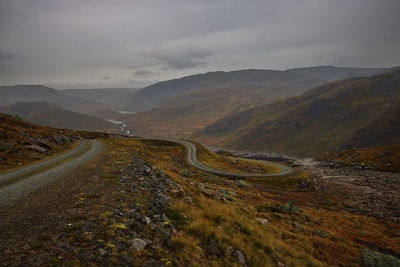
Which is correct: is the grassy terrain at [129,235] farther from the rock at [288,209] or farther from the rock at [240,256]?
the rock at [288,209]

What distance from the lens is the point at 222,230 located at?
12.4 m

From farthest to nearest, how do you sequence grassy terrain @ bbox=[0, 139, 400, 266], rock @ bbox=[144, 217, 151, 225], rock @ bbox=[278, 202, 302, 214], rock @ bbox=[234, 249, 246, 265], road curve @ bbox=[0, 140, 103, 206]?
rock @ bbox=[278, 202, 302, 214], road curve @ bbox=[0, 140, 103, 206], rock @ bbox=[144, 217, 151, 225], rock @ bbox=[234, 249, 246, 265], grassy terrain @ bbox=[0, 139, 400, 266]

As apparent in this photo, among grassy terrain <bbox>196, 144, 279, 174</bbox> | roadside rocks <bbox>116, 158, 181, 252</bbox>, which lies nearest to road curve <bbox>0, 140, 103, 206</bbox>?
roadside rocks <bbox>116, 158, 181, 252</bbox>

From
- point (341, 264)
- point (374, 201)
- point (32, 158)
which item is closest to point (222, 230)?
point (341, 264)

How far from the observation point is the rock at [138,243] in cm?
845

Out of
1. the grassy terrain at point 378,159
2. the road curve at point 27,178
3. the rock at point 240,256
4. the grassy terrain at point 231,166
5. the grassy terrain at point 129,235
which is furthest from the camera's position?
the grassy terrain at point 378,159

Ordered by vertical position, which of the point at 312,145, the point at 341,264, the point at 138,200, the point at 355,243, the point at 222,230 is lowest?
the point at 312,145

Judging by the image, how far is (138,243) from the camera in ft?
28.5

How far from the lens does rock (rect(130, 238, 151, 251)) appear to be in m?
8.45

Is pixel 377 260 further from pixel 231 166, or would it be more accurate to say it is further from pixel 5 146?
pixel 231 166

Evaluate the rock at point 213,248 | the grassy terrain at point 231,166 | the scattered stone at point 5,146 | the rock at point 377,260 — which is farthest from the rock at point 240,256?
the grassy terrain at point 231,166

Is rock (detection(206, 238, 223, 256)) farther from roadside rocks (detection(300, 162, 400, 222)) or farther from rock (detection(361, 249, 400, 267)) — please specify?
roadside rocks (detection(300, 162, 400, 222))

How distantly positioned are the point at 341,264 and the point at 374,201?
3946 centimetres

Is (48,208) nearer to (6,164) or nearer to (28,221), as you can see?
(28,221)
